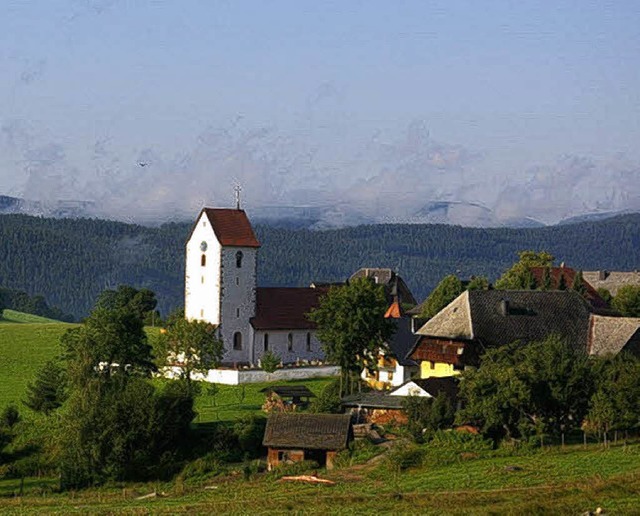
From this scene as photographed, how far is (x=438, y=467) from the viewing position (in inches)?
2100

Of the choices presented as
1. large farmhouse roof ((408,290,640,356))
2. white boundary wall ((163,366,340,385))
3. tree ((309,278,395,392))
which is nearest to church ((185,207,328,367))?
white boundary wall ((163,366,340,385))

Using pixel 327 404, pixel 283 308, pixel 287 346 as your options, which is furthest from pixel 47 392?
pixel 283 308

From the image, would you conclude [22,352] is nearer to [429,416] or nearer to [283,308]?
[283,308]

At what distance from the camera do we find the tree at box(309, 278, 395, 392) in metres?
69.7

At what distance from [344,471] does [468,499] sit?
10696 millimetres

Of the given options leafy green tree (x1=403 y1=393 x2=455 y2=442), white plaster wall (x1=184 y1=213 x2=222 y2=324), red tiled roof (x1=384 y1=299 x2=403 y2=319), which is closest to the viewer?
leafy green tree (x1=403 y1=393 x2=455 y2=442)

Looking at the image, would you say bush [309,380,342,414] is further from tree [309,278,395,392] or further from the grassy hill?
the grassy hill

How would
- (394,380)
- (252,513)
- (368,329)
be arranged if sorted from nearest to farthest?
(252,513)
(368,329)
(394,380)

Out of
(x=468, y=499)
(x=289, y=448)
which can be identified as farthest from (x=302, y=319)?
(x=468, y=499)

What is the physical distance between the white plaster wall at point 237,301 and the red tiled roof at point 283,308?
0.82 m

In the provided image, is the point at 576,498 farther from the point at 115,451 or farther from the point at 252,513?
the point at 115,451

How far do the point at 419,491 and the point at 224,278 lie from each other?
39.8m

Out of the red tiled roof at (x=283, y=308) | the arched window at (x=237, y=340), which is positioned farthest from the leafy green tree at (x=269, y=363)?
the red tiled roof at (x=283, y=308)

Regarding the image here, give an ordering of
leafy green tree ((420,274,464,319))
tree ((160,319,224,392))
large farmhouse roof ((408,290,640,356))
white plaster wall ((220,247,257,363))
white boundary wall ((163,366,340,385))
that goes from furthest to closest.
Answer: leafy green tree ((420,274,464,319))
white plaster wall ((220,247,257,363))
white boundary wall ((163,366,340,385))
tree ((160,319,224,392))
large farmhouse roof ((408,290,640,356))
